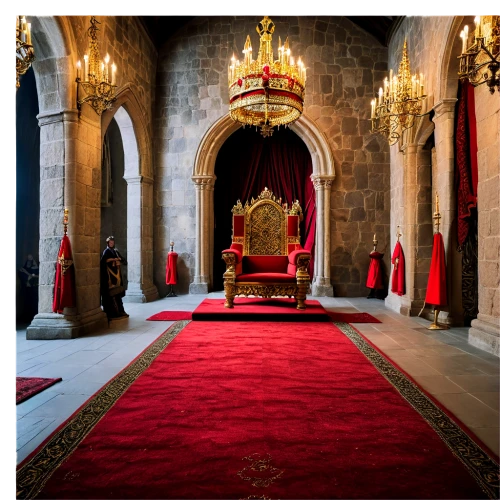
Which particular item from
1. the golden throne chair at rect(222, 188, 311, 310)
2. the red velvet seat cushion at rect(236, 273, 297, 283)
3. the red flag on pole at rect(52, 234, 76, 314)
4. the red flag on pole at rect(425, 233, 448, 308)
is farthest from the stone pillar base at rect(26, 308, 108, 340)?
the red flag on pole at rect(425, 233, 448, 308)

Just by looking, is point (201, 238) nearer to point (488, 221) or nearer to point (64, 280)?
point (64, 280)

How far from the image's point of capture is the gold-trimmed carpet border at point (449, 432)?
1610mm

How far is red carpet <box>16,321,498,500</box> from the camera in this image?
5.06 ft

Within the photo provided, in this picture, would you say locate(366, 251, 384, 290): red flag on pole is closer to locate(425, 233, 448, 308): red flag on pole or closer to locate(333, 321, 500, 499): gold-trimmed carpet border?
locate(425, 233, 448, 308): red flag on pole

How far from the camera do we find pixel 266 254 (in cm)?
665

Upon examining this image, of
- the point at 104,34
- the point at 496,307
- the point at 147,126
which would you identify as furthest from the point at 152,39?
the point at 496,307

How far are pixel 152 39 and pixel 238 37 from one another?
1.57m

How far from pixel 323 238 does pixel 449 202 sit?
305 centimetres

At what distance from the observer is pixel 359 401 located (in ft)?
8.04

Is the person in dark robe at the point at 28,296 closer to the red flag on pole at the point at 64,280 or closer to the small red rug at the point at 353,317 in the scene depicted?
the red flag on pole at the point at 64,280

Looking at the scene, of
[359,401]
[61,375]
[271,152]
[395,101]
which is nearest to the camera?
[359,401]

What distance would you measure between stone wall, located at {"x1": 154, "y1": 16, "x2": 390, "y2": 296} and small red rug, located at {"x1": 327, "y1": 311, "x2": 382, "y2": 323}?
208 centimetres

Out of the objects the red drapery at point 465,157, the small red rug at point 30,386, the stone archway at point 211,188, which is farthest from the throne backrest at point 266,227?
the small red rug at point 30,386

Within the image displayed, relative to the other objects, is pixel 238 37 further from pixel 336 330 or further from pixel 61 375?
pixel 61 375
